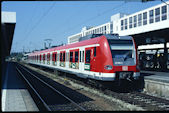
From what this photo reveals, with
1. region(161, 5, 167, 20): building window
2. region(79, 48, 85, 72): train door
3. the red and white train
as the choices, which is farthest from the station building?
region(79, 48, 85, 72): train door

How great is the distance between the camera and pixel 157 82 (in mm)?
11125

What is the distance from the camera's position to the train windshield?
10.8m

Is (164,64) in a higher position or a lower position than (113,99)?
higher

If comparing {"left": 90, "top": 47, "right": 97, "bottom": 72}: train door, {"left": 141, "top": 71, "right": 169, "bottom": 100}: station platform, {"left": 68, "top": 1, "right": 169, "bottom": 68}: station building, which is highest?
{"left": 68, "top": 1, "right": 169, "bottom": 68}: station building

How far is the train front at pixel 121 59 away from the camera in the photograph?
416 inches

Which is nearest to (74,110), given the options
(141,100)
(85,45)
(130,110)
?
(130,110)

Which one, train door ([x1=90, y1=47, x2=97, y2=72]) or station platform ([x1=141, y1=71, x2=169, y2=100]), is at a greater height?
train door ([x1=90, y1=47, x2=97, y2=72])

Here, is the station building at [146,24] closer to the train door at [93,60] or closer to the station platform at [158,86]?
the station platform at [158,86]

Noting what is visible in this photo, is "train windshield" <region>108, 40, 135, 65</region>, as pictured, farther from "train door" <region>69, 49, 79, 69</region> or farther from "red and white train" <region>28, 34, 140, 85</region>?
"train door" <region>69, 49, 79, 69</region>

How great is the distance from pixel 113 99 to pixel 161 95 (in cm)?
298

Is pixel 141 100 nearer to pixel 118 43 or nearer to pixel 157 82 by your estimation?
pixel 157 82

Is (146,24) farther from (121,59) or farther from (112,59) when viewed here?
(112,59)

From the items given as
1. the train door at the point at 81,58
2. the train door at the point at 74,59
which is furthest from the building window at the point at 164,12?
the train door at the point at 81,58

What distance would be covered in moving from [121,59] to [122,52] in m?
0.46
